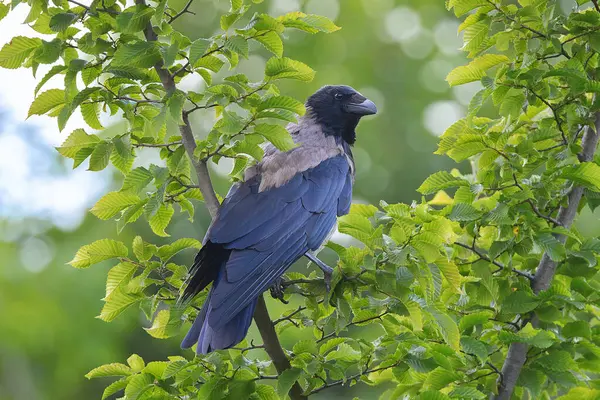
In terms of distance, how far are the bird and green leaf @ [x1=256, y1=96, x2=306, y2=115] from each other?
42 cm

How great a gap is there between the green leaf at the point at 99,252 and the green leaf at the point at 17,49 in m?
0.77

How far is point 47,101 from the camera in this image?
10.8 ft

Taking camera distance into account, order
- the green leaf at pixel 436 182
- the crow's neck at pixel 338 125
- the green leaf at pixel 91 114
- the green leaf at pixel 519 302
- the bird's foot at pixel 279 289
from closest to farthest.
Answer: the green leaf at pixel 91 114, the green leaf at pixel 519 302, the green leaf at pixel 436 182, the bird's foot at pixel 279 289, the crow's neck at pixel 338 125

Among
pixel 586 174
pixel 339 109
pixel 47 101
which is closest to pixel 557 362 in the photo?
pixel 586 174

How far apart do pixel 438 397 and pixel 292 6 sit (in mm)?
12597

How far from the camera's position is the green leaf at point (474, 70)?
379 centimetres

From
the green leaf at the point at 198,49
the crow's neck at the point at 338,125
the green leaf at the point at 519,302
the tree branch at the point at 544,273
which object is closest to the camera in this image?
the green leaf at the point at 198,49

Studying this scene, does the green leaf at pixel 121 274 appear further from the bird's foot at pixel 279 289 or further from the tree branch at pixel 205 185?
the bird's foot at pixel 279 289

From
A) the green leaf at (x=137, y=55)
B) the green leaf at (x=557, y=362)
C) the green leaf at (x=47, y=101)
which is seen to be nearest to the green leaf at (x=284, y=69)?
the green leaf at (x=137, y=55)

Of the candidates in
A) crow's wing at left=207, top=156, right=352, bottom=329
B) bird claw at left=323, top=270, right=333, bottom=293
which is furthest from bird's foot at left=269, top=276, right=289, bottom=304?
bird claw at left=323, top=270, right=333, bottom=293

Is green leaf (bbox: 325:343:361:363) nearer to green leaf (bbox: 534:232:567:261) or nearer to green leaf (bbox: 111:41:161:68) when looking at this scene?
green leaf (bbox: 534:232:567:261)

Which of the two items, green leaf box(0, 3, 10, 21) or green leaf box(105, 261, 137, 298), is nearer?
green leaf box(0, 3, 10, 21)

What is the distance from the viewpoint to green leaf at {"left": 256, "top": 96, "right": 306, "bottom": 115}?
315cm

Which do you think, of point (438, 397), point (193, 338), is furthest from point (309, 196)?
point (438, 397)
